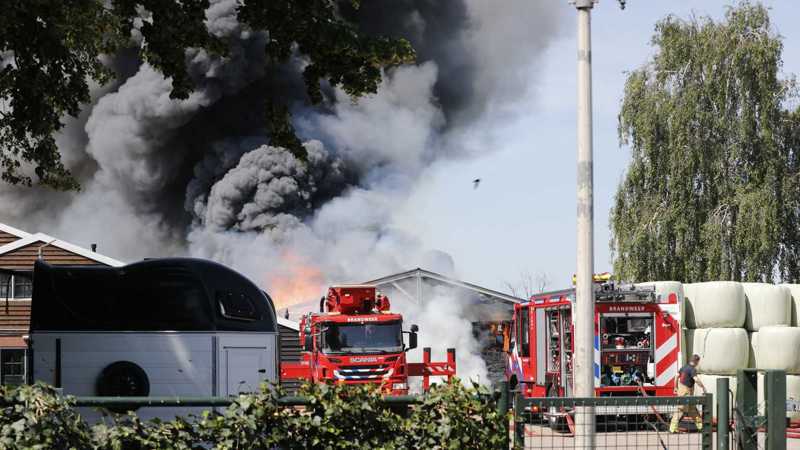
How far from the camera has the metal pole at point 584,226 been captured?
1088 centimetres

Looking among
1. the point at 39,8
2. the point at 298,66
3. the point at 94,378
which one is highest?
the point at 298,66

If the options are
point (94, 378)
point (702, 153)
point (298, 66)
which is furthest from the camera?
point (298, 66)

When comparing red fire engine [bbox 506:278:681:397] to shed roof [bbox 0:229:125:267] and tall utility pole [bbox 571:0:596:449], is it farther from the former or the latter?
shed roof [bbox 0:229:125:267]

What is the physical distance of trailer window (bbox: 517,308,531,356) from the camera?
72.4 feet

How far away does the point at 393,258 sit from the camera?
67312 mm

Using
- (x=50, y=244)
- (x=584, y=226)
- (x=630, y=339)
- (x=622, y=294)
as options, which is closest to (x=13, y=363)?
(x=50, y=244)

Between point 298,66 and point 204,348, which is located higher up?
point 298,66

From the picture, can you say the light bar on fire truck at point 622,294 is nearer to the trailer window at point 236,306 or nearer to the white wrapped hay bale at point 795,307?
the white wrapped hay bale at point 795,307

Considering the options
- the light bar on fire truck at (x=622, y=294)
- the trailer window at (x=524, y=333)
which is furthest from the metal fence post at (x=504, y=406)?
the trailer window at (x=524, y=333)

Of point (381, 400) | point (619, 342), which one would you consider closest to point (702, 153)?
point (619, 342)

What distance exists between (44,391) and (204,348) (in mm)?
9494

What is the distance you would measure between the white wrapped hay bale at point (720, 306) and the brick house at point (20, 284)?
18302 millimetres

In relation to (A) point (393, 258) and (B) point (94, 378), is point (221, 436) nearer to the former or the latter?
(B) point (94, 378)

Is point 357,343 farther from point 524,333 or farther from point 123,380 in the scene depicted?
point 123,380
